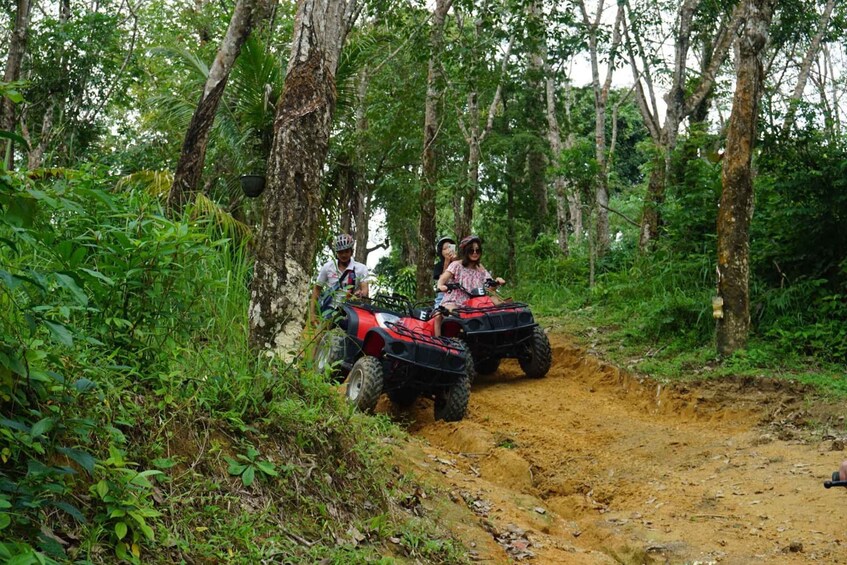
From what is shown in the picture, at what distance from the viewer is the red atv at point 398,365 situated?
8.31 metres

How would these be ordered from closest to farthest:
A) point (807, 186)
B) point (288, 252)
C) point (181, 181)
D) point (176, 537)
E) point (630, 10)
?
point (176, 537) → point (288, 252) → point (181, 181) → point (807, 186) → point (630, 10)

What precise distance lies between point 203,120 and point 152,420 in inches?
227

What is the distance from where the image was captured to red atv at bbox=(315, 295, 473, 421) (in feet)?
27.3

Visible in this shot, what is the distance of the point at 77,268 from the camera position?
3.89 meters

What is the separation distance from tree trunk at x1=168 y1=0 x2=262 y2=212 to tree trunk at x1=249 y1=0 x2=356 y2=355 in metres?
3.52

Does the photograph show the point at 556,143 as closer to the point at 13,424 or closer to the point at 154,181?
the point at 154,181

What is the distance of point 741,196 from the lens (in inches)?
414

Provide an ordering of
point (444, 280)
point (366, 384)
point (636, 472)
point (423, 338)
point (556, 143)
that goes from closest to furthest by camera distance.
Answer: point (636, 472)
point (366, 384)
point (423, 338)
point (444, 280)
point (556, 143)

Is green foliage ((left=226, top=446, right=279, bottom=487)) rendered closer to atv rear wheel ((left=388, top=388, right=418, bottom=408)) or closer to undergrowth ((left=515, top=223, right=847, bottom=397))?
atv rear wheel ((left=388, top=388, right=418, bottom=408))

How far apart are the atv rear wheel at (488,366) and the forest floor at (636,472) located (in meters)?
0.49

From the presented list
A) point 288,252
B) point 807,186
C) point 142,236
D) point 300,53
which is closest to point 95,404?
point 142,236

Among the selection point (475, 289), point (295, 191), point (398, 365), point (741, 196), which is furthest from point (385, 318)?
point (741, 196)

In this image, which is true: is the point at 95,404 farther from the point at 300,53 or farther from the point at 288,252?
the point at 300,53

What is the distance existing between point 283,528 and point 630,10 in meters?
16.2
